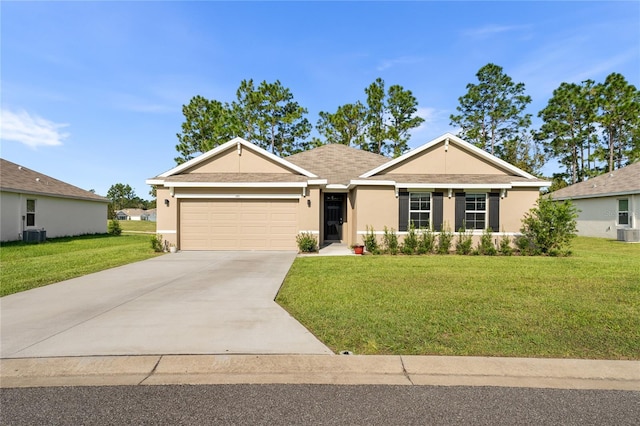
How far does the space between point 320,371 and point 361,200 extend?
10753 mm

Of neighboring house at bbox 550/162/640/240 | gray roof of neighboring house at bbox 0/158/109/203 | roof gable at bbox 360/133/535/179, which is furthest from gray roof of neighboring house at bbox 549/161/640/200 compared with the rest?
gray roof of neighboring house at bbox 0/158/109/203

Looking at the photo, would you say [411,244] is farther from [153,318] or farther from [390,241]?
[153,318]

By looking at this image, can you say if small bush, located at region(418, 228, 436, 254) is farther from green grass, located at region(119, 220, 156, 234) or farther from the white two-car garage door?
green grass, located at region(119, 220, 156, 234)

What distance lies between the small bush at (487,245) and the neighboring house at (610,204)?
7.95 meters

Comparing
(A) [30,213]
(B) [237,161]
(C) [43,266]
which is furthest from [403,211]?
(A) [30,213]

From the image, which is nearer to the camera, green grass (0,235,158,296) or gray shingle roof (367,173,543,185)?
green grass (0,235,158,296)

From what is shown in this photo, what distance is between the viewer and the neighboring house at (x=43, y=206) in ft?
55.9

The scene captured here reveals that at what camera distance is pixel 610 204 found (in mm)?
20469

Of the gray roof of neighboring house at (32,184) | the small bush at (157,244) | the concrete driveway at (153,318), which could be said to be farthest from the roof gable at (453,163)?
the gray roof of neighboring house at (32,184)

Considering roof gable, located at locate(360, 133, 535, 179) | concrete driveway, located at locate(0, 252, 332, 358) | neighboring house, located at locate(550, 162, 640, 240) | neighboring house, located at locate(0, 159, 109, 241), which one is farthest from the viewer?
neighboring house, located at locate(550, 162, 640, 240)

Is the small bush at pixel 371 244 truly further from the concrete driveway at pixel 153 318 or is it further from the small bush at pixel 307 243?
the concrete driveway at pixel 153 318

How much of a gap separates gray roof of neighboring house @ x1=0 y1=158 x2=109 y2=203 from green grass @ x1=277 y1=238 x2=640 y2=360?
18086 millimetres

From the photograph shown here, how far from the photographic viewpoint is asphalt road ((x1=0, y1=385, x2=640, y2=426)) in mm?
2645

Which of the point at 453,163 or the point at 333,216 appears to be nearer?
the point at 453,163
